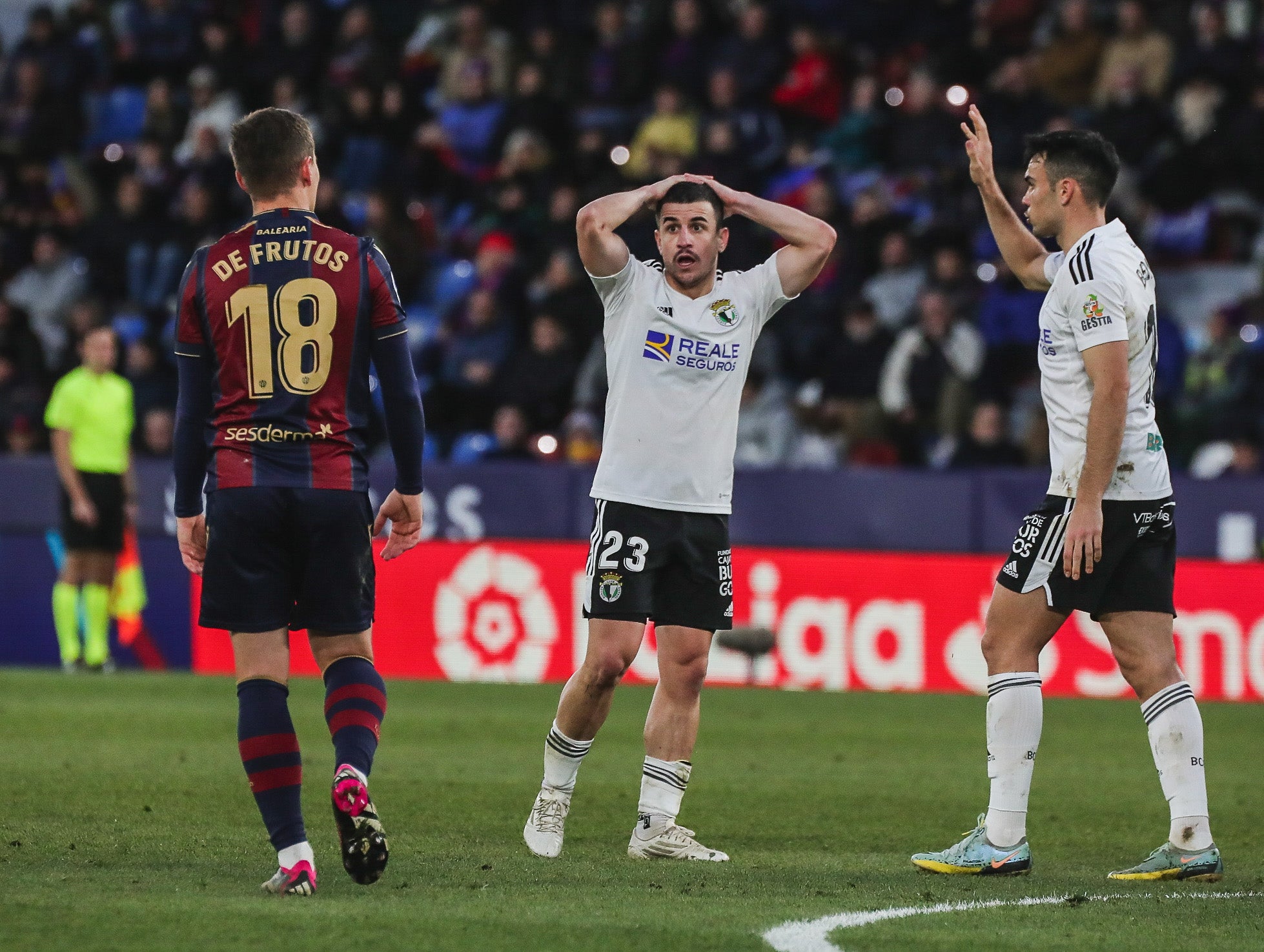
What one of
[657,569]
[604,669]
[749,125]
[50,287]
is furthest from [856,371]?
[604,669]

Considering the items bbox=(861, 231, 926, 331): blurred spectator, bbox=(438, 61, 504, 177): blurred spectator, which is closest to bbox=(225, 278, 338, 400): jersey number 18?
bbox=(861, 231, 926, 331): blurred spectator

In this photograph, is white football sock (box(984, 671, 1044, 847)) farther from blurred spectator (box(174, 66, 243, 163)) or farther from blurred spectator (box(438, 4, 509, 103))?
blurred spectator (box(174, 66, 243, 163))

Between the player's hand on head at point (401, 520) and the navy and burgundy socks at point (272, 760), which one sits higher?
the player's hand on head at point (401, 520)

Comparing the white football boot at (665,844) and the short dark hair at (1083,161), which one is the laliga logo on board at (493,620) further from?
the short dark hair at (1083,161)

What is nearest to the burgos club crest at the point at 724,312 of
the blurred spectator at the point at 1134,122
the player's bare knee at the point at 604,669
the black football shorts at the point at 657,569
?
the black football shorts at the point at 657,569

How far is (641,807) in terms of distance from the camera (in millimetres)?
6344

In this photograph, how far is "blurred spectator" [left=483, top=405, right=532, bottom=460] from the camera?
15344 millimetres

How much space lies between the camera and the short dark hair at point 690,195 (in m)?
6.40

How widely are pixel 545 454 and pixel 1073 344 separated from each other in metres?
9.50

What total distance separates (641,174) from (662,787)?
11.9 m

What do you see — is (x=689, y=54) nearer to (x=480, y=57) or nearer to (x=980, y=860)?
(x=480, y=57)

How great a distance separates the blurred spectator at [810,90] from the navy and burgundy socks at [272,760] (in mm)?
13384

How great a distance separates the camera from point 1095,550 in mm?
5863

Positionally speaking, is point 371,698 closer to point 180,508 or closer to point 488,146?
point 180,508
